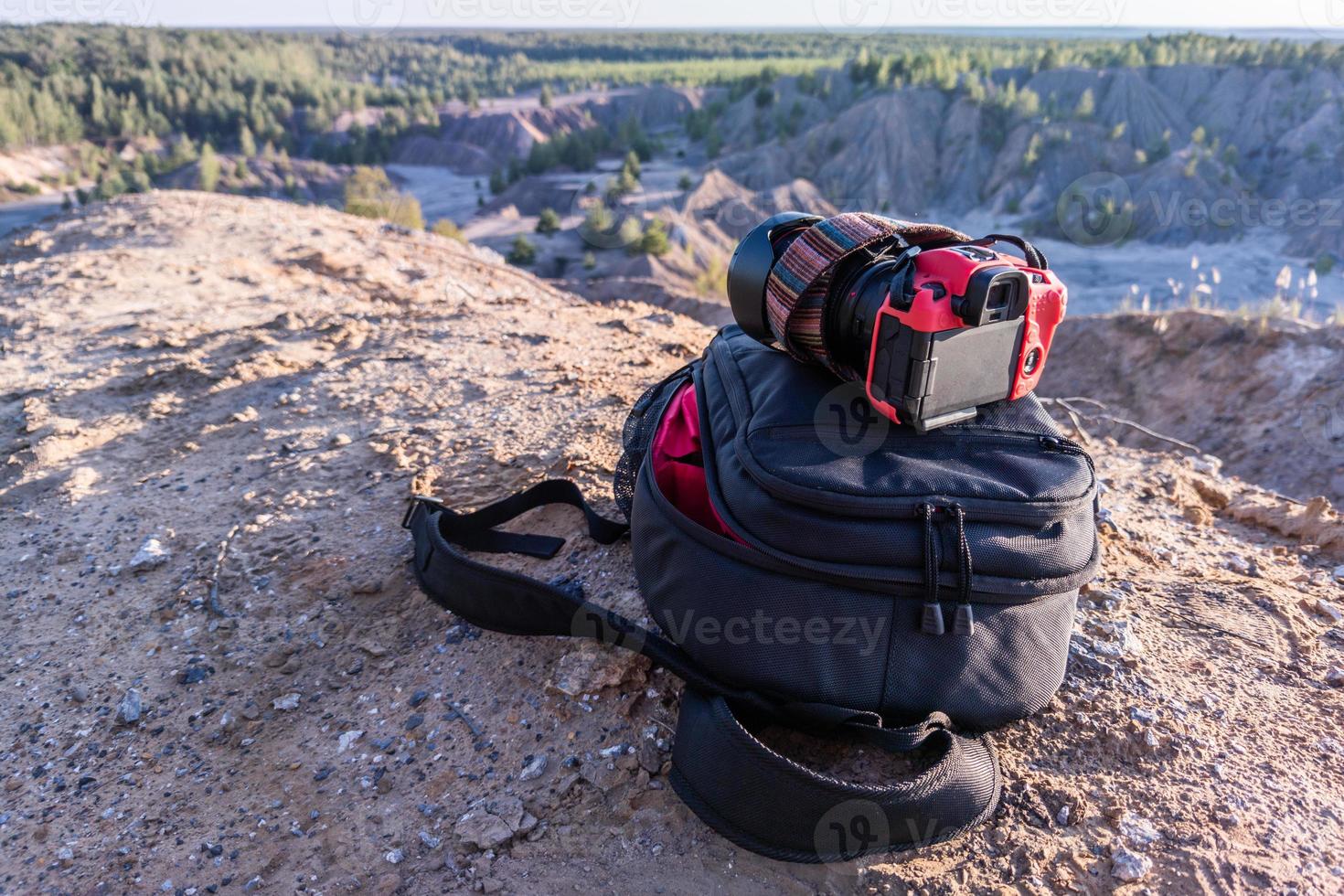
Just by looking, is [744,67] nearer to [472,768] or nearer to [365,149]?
[365,149]

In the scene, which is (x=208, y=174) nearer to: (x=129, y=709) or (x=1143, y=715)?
(x=129, y=709)

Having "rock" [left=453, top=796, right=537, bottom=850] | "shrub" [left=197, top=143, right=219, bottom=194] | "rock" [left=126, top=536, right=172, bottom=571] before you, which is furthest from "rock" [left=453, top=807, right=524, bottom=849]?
"shrub" [left=197, top=143, right=219, bottom=194]

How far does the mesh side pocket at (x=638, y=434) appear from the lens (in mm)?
2104

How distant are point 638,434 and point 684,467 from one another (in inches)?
13.8

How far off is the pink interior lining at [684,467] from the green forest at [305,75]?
118 feet

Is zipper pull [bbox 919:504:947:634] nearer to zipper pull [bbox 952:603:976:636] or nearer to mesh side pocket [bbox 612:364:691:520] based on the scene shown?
zipper pull [bbox 952:603:976:636]

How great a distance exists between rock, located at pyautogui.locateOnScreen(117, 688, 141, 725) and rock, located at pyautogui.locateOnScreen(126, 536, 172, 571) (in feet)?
1.77

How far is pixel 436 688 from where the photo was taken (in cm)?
182

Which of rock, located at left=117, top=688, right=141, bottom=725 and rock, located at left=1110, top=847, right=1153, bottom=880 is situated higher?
rock, located at left=1110, top=847, right=1153, bottom=880

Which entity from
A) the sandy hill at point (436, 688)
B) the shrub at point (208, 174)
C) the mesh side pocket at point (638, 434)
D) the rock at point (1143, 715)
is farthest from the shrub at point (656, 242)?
the shrub at point (208, 174)

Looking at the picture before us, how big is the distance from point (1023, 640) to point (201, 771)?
166 cm

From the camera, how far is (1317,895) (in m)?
1.31

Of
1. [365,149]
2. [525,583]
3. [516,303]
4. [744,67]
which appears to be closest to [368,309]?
[516,303]

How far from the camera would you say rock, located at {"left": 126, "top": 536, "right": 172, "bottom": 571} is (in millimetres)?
2279
